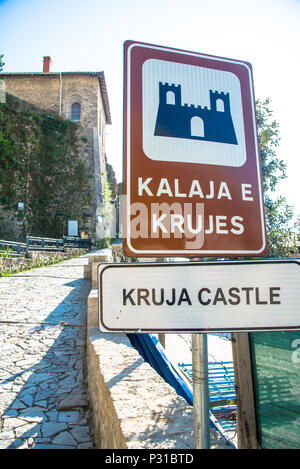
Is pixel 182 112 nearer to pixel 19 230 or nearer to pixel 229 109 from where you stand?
pixel 229 109

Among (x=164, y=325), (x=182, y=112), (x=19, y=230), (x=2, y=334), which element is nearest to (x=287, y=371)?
(x=164, y=325)

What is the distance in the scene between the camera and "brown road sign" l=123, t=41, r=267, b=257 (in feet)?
2.97

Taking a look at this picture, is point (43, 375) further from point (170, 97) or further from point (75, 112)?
point (75, 112)

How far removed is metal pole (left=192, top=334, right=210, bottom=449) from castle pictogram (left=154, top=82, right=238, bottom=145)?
0.69 m

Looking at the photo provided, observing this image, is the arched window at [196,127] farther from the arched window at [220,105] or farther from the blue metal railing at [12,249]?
the blue metal railing at [12,249]

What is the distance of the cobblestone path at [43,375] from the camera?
2.52 metres

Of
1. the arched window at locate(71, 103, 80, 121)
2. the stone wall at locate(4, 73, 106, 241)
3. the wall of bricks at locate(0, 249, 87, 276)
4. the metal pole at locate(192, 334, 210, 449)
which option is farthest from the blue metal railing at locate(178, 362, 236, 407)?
the arched window at locate(71, 103, 80, 121)

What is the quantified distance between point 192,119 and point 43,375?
3.69 metres

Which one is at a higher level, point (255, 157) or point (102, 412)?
point (255, 157)

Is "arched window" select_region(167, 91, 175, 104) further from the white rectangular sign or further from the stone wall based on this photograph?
the stone wall

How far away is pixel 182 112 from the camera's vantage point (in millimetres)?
1012

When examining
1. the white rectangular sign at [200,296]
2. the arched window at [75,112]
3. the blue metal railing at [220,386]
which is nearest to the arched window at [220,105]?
the white rectangular sign at [200,296]

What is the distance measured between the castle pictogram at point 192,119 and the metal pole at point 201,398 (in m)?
0.69
